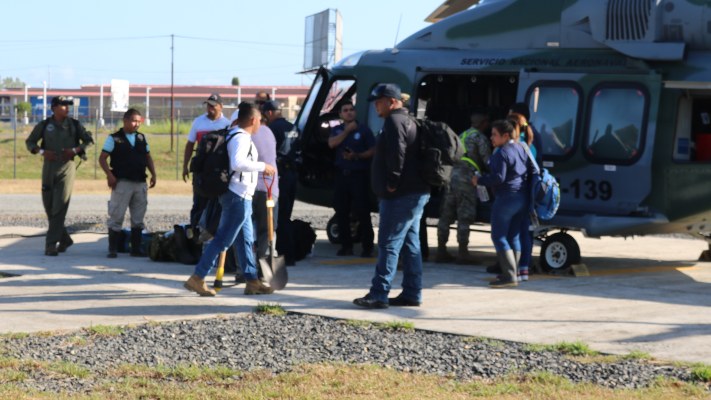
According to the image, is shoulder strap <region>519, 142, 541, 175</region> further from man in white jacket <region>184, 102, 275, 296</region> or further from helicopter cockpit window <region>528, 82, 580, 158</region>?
man in white jacket <region>184, 102, 275, 296</region>

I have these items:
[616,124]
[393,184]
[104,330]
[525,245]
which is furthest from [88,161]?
[104,330]

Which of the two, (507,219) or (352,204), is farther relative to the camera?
(352,204)

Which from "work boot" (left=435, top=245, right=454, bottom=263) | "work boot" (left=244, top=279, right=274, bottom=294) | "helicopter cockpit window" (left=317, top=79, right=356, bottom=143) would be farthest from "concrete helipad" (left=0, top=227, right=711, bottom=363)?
"helicopter cockpit window" (left=317, top=79, right=356, bottom=143)

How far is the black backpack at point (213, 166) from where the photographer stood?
1044cm

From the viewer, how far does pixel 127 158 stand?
13.7 m

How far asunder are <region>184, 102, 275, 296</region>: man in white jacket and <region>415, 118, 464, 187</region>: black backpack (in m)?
1.45

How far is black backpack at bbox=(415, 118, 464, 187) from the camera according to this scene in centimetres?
1011

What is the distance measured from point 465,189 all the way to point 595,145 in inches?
59.8

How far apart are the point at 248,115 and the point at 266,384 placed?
156 inches

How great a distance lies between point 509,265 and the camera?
11719mm

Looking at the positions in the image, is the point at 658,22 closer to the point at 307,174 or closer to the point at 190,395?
the point at 307,174

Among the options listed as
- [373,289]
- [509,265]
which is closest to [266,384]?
[373,289]

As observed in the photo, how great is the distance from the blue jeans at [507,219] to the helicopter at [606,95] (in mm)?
1209

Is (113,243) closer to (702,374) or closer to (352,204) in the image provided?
(352,204)
